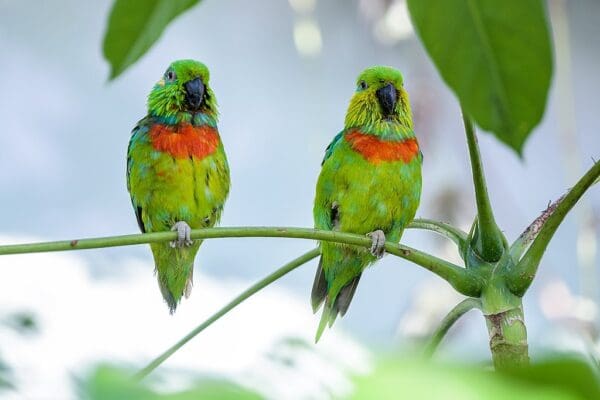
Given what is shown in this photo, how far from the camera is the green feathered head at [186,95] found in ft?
5.13

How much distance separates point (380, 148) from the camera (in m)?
1.50

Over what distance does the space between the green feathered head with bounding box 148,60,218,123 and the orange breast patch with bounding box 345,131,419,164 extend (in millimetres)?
303

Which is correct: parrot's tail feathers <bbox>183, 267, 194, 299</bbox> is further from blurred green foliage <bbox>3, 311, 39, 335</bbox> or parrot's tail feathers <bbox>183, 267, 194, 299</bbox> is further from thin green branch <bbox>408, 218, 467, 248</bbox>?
blurred green foliage <bbox>3, 311, 39, 335</bbox>

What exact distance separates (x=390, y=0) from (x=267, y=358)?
11.3 ft

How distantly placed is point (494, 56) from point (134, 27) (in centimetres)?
23

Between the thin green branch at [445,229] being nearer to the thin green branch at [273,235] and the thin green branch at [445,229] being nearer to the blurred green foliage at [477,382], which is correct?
the thin green branch at [273,235]

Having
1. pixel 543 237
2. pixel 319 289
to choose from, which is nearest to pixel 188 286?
pixel 319 289

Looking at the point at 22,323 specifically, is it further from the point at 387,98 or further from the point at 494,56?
the point at 387,98

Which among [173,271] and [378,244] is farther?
[173,271]

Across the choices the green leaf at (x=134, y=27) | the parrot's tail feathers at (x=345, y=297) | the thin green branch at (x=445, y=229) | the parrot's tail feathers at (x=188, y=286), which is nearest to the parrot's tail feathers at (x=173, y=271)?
the parrot's tail feathers at (x=188, y=286)

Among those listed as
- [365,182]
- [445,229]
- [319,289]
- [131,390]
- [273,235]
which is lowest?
[131,390]

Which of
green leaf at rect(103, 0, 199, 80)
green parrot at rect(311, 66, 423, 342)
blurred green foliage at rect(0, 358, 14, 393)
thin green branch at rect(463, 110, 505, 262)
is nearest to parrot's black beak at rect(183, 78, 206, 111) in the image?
green parrot at rect(311, 66, 423, 342)

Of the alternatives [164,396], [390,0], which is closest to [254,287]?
[164,396]

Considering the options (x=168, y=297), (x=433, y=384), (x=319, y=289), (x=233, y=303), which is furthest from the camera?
(x=168, y=297)
